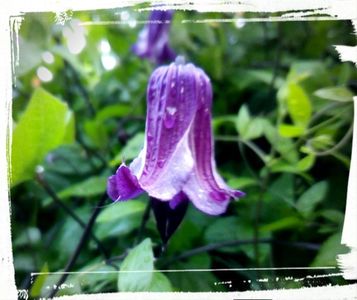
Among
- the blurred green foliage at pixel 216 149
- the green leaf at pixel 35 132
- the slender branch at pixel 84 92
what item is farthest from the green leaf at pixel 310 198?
the slender branch at pixel 84 92

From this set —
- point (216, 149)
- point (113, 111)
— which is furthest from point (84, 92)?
point (216, 149)

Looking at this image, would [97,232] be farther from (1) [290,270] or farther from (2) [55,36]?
(2) [55,36]

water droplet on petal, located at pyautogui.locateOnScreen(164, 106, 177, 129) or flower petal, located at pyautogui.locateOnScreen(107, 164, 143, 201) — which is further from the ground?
water droplet on petal, located at pyautogui.locateOnScreen(164, 106, 177, 129)

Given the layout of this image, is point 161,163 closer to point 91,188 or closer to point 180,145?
point 180,145

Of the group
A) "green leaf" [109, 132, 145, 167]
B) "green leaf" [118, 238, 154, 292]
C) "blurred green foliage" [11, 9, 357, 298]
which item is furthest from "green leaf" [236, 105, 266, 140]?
"green leaf" [118, 238, 154, 292]

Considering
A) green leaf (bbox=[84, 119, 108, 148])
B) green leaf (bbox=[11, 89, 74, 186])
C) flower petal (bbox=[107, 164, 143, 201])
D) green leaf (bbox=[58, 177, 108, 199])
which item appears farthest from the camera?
green leaf (bbox=[84, 119, 108, 148])

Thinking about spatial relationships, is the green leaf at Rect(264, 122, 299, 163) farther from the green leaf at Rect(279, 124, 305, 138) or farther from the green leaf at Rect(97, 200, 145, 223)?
the green leaf at Rect(97, 200, 145, 223)

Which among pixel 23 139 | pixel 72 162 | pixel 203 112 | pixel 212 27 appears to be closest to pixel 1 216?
pixel 23 139
